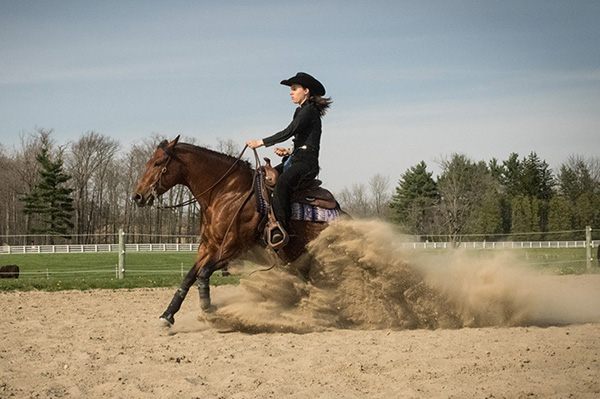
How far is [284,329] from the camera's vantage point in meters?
7.10

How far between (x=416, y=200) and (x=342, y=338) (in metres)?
51.8

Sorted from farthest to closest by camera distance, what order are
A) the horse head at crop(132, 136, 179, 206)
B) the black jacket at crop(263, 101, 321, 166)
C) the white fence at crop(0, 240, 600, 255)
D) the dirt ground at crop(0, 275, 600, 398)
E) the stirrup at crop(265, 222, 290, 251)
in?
the white fence at crop(0, 240, 600, 255) < the horse head at crop(132, 136, 179, 206) < the black jacket at crop(263, 101, 321, 166) < the stirrup at crop(265, 222, 290, 251) < the dirt ground at crop(0, 275, 600, 398)

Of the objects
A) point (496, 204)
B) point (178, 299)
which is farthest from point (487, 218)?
point (178, 299)

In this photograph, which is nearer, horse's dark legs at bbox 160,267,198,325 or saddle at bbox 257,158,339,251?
saddle at bbox 257,158,339,251

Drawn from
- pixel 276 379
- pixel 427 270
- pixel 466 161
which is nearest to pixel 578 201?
pixel 466 161

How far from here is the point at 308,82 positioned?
747cm

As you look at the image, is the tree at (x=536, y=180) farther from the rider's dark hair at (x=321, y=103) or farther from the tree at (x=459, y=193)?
the rider's dark hair at (x=321, y=103)

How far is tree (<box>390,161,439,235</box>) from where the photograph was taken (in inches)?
2101

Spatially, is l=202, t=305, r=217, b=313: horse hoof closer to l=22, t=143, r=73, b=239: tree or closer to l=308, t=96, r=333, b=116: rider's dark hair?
l=308, t=96, r=333, b=116: rider's dark hair

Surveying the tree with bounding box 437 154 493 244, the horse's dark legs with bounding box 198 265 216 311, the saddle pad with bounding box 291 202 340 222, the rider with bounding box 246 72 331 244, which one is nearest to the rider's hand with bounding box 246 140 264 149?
the rider with bounding box 246 72 331 244

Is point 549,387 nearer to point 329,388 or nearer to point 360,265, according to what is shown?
point 329,388

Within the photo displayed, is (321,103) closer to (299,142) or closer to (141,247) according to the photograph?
(299,142)

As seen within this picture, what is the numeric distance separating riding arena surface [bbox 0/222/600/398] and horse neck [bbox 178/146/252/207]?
4.39 ft

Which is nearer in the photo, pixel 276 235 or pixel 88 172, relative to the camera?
pixel 276 235
